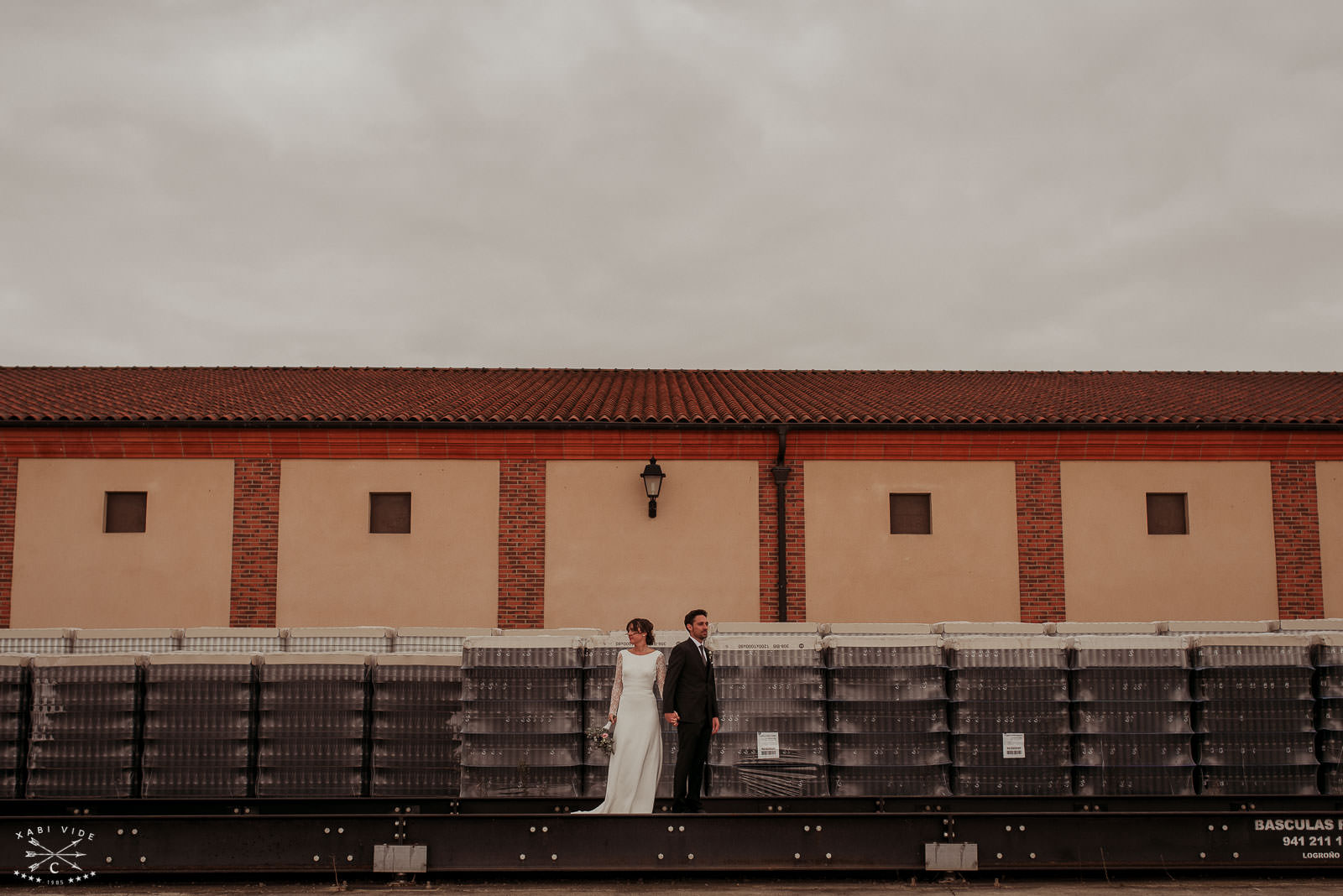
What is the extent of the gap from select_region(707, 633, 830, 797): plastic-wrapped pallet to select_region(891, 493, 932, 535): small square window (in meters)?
9.10

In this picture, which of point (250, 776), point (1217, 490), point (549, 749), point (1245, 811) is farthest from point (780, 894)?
point (1217, 490)

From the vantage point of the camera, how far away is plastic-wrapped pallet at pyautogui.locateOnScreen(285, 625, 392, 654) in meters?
13.2

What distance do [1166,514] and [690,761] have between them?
→ 12.6m

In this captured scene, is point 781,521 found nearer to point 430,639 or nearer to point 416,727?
point 430,639

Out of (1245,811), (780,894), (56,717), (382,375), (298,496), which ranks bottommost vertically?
(780,894)

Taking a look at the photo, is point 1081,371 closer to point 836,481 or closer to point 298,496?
point 836,481

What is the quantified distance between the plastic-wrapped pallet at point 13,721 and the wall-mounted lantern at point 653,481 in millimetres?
9579

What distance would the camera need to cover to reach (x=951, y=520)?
1697cm

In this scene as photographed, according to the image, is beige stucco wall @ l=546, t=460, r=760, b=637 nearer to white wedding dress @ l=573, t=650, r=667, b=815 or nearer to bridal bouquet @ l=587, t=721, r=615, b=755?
bridal bouquet @ l=587, t=721, r=615, b=755

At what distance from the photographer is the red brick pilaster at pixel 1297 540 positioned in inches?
666

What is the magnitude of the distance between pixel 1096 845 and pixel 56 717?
807cm

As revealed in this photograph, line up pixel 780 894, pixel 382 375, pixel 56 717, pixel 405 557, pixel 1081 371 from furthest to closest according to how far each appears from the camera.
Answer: pixel 1081 371
pixel 382 375
pixel 405 557
pixel 56 717
pixel 780 894

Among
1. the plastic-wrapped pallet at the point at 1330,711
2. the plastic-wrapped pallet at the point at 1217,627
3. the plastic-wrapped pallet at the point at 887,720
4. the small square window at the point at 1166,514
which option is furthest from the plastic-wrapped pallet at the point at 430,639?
the small square window at the point at 1166,514

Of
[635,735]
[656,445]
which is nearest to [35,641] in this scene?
[635,735]
